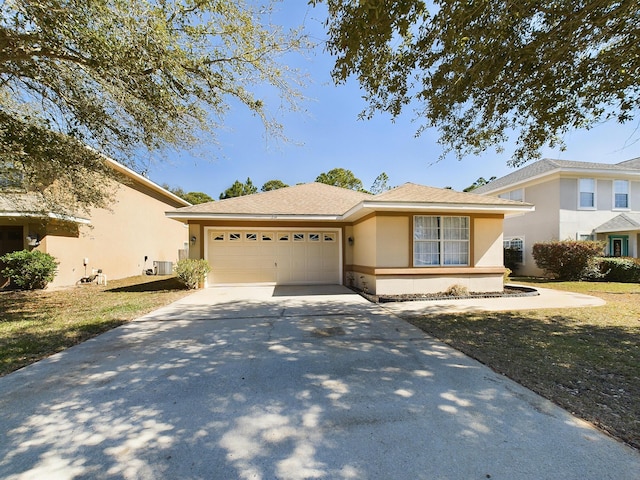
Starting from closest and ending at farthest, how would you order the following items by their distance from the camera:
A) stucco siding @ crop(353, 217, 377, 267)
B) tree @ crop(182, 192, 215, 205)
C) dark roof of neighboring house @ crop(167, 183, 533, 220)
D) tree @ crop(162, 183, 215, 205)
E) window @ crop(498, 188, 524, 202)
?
dark roof of neighboring house @ crop(167, 183, 533, 220) < stucco siding @ crop(353, 217, 377, 267) < window @ crop(498, 188, 524, 202) < tree @ crop(182, 192, 215, 205) < tree @ crop(162, 183, 215, 205)

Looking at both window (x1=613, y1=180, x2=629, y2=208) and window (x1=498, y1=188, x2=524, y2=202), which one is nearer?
window (x1=613, y1=180, x2=629, y2=208)

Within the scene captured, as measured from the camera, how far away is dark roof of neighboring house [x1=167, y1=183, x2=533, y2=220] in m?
8.77

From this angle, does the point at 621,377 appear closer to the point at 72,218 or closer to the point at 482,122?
the point at 482,122

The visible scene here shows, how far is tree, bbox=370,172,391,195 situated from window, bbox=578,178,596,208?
22739mm

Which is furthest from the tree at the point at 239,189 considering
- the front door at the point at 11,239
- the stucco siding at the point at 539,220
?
the stucco siding at the point at 539,220

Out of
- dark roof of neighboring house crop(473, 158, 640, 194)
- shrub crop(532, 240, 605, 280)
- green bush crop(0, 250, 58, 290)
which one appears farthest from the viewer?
dark roof of neighboring house crop(473, 158, 640, 194)

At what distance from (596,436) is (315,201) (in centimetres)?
1162

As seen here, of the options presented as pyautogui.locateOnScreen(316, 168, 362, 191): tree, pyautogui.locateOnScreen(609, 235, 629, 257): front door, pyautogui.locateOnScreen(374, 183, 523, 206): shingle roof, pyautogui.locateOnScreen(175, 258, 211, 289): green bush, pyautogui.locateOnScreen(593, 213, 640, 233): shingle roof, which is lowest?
pyautogui.locateOnScreen(175, 258, 211, 289): green bush

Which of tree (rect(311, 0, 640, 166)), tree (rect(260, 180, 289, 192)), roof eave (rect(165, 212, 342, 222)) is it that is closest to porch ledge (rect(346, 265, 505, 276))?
roof eave (rect(165, 212, 342, 222))

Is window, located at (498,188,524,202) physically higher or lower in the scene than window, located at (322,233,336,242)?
higher

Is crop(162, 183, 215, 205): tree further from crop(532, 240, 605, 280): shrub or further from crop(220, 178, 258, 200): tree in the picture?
crop(532, 240, 605, 280): shrub

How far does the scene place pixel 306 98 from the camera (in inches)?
256

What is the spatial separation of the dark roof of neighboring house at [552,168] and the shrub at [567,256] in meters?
3.81

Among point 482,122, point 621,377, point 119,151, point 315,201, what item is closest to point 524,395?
point 621,377
